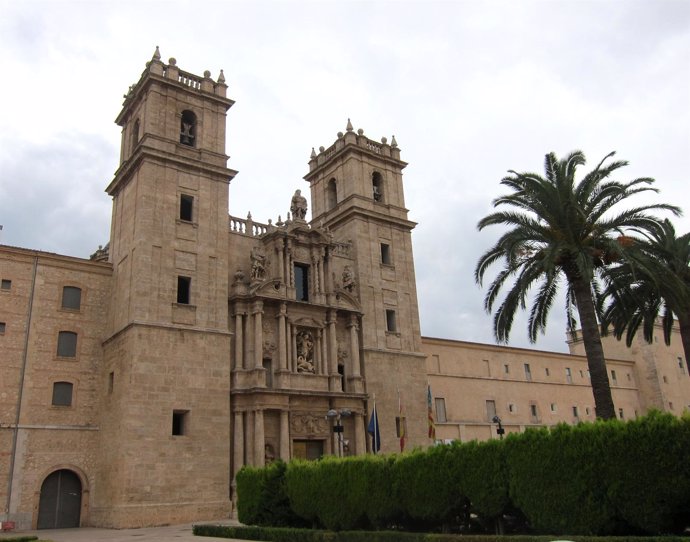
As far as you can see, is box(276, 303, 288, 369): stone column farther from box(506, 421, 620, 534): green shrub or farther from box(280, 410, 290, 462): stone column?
box(506, 421, 620, 534): green shrub

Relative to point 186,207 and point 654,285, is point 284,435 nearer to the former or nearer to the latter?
point 186,207

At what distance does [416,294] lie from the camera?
3838 centimetres

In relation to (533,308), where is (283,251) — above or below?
above

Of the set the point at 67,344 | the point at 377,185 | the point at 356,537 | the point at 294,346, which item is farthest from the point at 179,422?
the point at 377,185

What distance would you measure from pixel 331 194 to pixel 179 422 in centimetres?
1806

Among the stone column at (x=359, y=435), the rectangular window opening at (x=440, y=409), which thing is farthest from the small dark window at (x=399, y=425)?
the rectangular window opening at (x=440, y=409)

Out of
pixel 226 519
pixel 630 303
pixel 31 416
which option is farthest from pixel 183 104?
pixel 630 303

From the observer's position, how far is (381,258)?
37875 mm

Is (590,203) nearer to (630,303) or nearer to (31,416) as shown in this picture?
(630,303)

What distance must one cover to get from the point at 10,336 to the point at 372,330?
17335mm

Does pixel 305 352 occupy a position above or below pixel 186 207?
below

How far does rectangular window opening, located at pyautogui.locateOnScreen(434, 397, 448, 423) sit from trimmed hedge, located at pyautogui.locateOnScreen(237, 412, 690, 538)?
914 inches

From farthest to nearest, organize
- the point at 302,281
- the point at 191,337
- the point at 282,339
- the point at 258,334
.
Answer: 1. the point at 302,281
2. the point at 282,339
3. the point at 258,334
4. the point at 191,337

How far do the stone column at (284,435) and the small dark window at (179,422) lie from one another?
4381 mm
